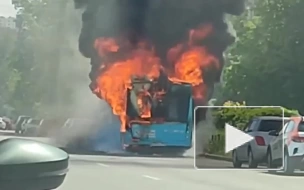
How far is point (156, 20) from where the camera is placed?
15.5ft

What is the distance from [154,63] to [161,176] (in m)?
0.76

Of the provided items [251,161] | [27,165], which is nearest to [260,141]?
[251,161]

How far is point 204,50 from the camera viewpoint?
4.72 meters

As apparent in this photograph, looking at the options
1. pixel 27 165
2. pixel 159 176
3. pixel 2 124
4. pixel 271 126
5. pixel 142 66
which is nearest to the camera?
pixel 27 165

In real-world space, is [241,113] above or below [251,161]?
above

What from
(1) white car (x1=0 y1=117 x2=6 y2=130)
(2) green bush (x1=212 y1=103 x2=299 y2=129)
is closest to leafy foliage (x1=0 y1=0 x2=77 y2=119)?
(1) white car (x1=0 y1=117 x2=6 y2=130)

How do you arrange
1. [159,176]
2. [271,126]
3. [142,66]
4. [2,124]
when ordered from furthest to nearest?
[271,126] → [159,176] → [142,66] → [2,124]

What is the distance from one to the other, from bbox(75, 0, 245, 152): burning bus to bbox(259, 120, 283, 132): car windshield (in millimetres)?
458

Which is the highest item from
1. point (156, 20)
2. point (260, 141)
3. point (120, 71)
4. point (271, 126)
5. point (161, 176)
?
point (156, 20)

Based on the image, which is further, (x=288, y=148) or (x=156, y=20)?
(x=288, y=148)

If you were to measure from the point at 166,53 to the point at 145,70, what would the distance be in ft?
0.61
